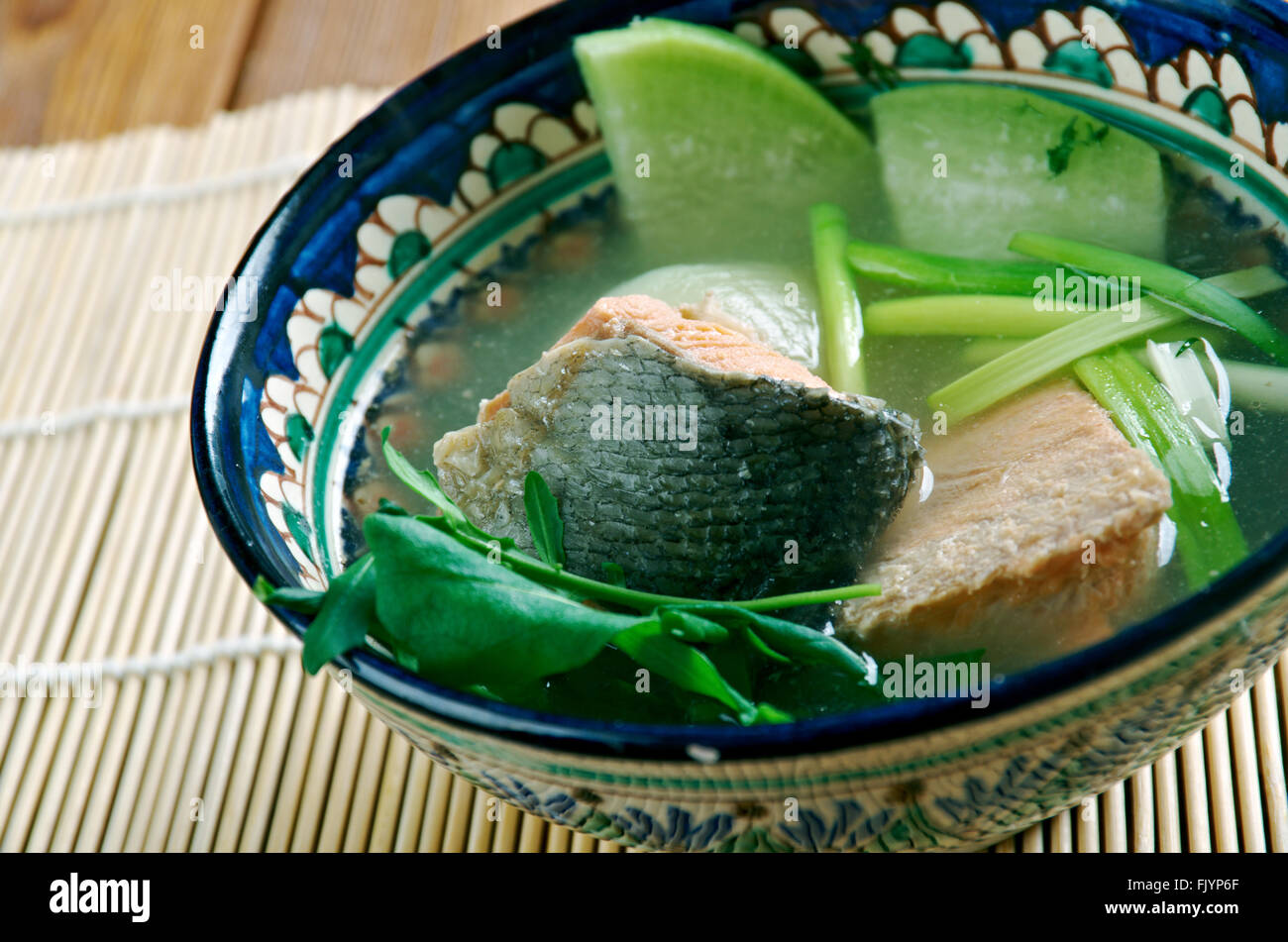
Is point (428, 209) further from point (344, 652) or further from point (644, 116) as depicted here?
→ point (344, 652)

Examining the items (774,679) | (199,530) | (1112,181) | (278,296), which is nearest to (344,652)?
(774,679)

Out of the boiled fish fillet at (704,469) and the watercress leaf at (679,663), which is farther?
the boiled fish fillet at (704,469)

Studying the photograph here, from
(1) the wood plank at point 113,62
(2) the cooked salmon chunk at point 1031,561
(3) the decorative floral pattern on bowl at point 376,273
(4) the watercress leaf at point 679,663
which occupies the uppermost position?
(1) the wood plank at point 113,62

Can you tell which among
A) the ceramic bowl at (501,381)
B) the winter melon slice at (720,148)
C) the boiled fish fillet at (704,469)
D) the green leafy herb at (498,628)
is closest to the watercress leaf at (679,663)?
the green leafy herb at (498,628)

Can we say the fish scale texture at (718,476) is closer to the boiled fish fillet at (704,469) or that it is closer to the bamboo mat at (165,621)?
the boiled fish fillet at (704,469)

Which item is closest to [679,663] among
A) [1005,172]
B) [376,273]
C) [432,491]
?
[432,491]

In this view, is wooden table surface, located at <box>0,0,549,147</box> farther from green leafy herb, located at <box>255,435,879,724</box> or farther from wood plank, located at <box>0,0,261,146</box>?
green leafy herb, located at <box>255,435,879,724</box>

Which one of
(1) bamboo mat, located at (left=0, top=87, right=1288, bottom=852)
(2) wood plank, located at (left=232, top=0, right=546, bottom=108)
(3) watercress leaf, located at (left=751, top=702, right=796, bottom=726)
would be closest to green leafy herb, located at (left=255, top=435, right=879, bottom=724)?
(3) watercress leaf, located at (left=751, top=702, right=796, bottom=726)

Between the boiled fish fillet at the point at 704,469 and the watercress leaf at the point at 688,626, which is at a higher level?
the boiled fish fillet at the point at 704,469
